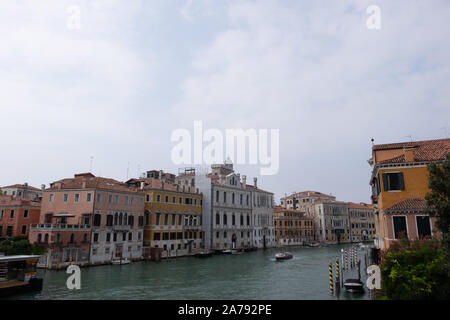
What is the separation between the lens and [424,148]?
18.4 metres

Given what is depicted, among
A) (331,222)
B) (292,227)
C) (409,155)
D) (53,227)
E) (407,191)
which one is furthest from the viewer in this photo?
(331,222)

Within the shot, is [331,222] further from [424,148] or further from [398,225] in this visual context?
[398,225]

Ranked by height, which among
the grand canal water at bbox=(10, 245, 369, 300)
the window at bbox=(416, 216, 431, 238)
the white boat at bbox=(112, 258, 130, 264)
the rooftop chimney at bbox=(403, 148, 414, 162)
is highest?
the rooftop chimney at bbox=(403, 148, 414, 162)

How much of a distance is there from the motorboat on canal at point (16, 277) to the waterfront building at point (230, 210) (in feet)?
A: 89.7

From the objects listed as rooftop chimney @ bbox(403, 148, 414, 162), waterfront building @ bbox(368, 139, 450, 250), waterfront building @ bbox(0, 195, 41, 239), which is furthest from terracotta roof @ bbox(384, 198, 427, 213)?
waterfront building @ bbox(0, 195, 41, 239)

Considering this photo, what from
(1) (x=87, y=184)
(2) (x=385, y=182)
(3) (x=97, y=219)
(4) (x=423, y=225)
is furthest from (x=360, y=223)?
(4) (x=423, y=225)

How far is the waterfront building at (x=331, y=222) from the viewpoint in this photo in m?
69.6

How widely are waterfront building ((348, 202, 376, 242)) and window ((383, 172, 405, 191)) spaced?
6206cm

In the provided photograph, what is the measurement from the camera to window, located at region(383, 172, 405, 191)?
17094 mm

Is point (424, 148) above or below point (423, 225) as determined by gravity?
above

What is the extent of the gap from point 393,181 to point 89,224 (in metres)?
24.0

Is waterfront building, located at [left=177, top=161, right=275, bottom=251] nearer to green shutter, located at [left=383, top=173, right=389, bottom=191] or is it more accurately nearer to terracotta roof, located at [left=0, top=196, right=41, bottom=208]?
terracotta roof, located at [left=0, top=196, right=41, bottom=208]
